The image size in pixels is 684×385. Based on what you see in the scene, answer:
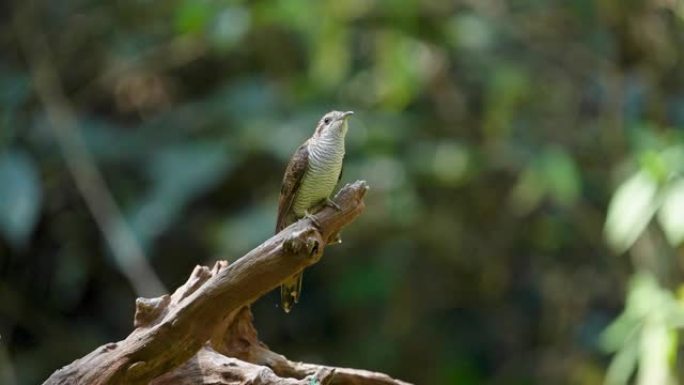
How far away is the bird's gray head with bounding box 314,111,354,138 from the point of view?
97.7 inches

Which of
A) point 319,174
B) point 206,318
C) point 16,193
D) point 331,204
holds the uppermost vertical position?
point 16,193

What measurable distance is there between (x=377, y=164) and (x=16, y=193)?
1446 millimetres

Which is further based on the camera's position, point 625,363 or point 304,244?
point 625,363

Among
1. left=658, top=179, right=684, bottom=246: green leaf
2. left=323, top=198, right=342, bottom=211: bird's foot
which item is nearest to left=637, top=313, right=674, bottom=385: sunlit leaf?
left=658, top=179, right=684, bottom=246: green leaf

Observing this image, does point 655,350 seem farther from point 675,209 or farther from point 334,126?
point 334,126

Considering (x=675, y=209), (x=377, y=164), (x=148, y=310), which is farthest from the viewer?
(x=377, y=164)

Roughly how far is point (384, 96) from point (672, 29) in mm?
1188

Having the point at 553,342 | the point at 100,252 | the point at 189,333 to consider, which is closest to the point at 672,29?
the point at 553,342

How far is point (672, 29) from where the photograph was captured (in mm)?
4723

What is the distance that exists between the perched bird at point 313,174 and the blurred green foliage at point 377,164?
179 centimetres

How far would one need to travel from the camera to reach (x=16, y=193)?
4562mm

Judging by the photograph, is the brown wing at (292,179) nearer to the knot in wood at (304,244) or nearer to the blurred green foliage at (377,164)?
the knot in wood at (304,244)

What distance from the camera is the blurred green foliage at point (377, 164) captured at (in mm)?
4664

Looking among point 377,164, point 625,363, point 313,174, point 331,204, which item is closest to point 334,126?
point 313,174
